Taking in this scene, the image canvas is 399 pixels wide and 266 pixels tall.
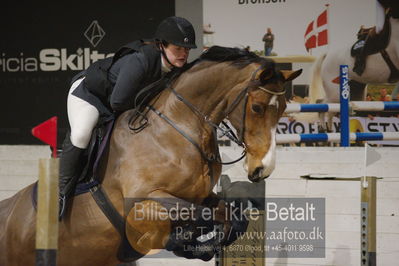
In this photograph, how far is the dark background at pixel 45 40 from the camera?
916 centimetres

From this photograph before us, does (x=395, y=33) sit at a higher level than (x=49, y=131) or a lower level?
higher

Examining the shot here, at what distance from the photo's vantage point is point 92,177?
11.1 feet

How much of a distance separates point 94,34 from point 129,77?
6.36m

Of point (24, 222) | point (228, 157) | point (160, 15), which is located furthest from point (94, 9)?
point (24, 222)

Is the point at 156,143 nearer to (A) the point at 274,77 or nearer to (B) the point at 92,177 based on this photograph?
(B) the point at 92,177

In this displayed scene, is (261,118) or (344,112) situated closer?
(261,118)

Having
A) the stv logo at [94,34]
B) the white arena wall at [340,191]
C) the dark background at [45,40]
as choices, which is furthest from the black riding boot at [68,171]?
the stv logo at [94,34]

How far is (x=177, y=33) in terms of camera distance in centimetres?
316

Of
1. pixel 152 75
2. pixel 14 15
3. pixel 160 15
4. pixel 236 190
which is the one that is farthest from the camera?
pixel 14 15

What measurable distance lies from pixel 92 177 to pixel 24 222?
0.52 m

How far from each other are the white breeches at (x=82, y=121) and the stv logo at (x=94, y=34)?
19.7 ft

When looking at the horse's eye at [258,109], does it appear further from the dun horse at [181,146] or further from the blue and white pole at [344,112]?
the blue and white pole at [344,112]

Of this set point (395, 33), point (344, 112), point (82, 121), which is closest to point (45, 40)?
point (395, 33)

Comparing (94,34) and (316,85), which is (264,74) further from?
(94,34)
